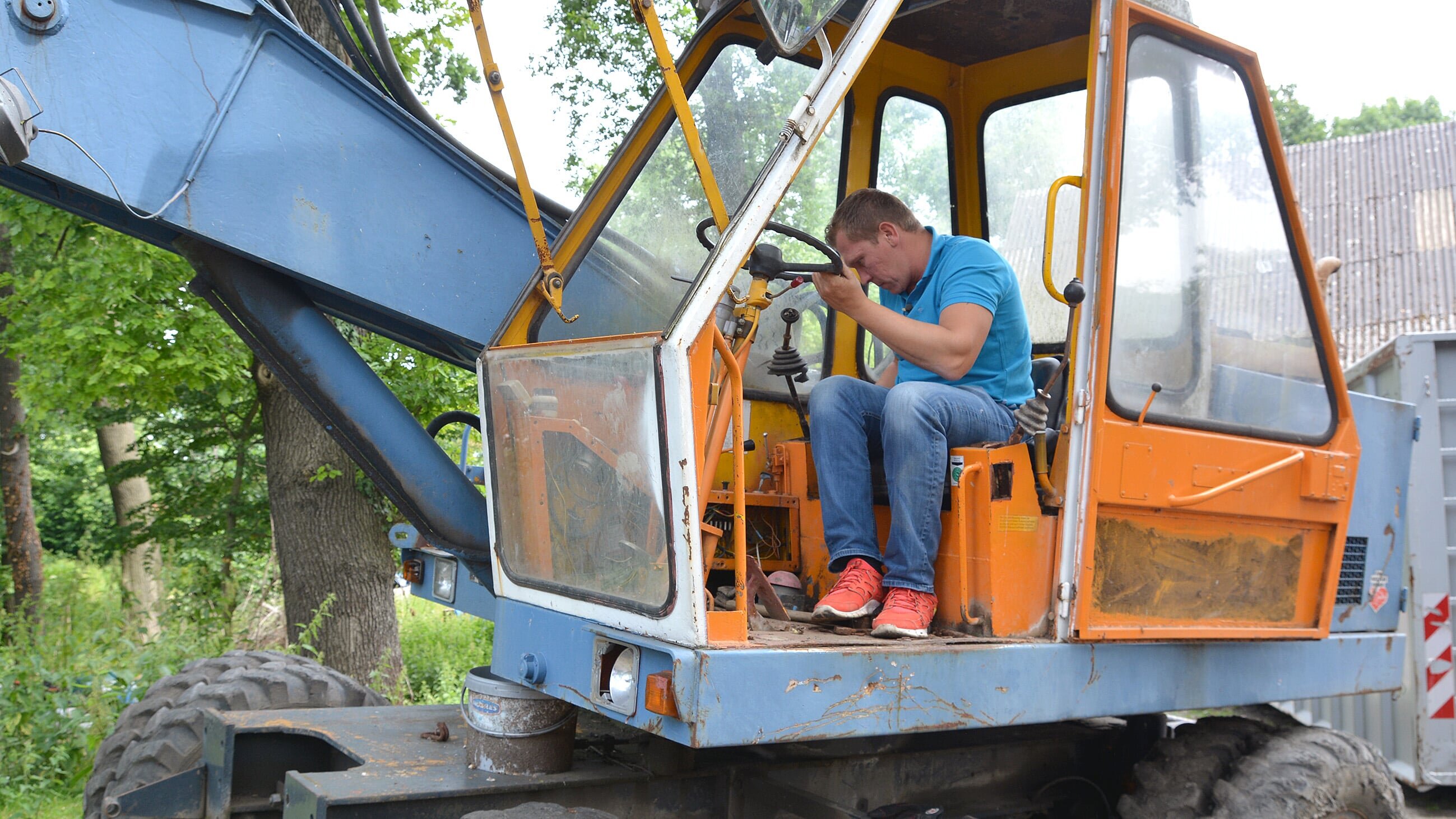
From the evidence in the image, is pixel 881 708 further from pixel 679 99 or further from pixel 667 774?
pixel 679 99

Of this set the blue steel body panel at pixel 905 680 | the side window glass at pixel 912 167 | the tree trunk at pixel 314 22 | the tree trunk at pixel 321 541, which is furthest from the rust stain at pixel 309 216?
the tree trunk at pixel 321 541

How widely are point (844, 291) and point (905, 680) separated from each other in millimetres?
964

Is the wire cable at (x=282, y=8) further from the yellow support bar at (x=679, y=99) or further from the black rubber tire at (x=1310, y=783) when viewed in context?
the black rubber tire at (x=1310, y=783)

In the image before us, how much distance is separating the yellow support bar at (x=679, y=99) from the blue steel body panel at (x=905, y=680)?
94cm

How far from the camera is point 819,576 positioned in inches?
137

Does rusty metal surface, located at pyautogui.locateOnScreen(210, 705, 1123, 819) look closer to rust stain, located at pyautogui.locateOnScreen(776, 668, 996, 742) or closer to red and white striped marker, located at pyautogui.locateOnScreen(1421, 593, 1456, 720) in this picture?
rust stain, located at pyautogui.locateOnScreen(776, 668, 996, 742)

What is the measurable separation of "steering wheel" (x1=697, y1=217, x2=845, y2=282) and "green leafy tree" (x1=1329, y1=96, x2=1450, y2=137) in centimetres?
3535

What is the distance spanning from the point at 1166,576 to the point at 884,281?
3.81 ft

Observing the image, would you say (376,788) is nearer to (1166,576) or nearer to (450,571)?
(450,571)

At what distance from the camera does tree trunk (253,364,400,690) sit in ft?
22.8

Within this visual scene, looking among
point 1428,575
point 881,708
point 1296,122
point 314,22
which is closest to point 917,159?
point 881,708

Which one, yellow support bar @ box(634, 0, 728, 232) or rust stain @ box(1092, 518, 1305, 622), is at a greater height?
yellow support bar @ box(634, 0, 728, 232)

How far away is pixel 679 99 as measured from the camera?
105 inches

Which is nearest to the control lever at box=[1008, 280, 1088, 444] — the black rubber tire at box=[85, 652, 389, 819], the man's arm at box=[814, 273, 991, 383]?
the man's arm at box=[814, 273, 991, 383]
